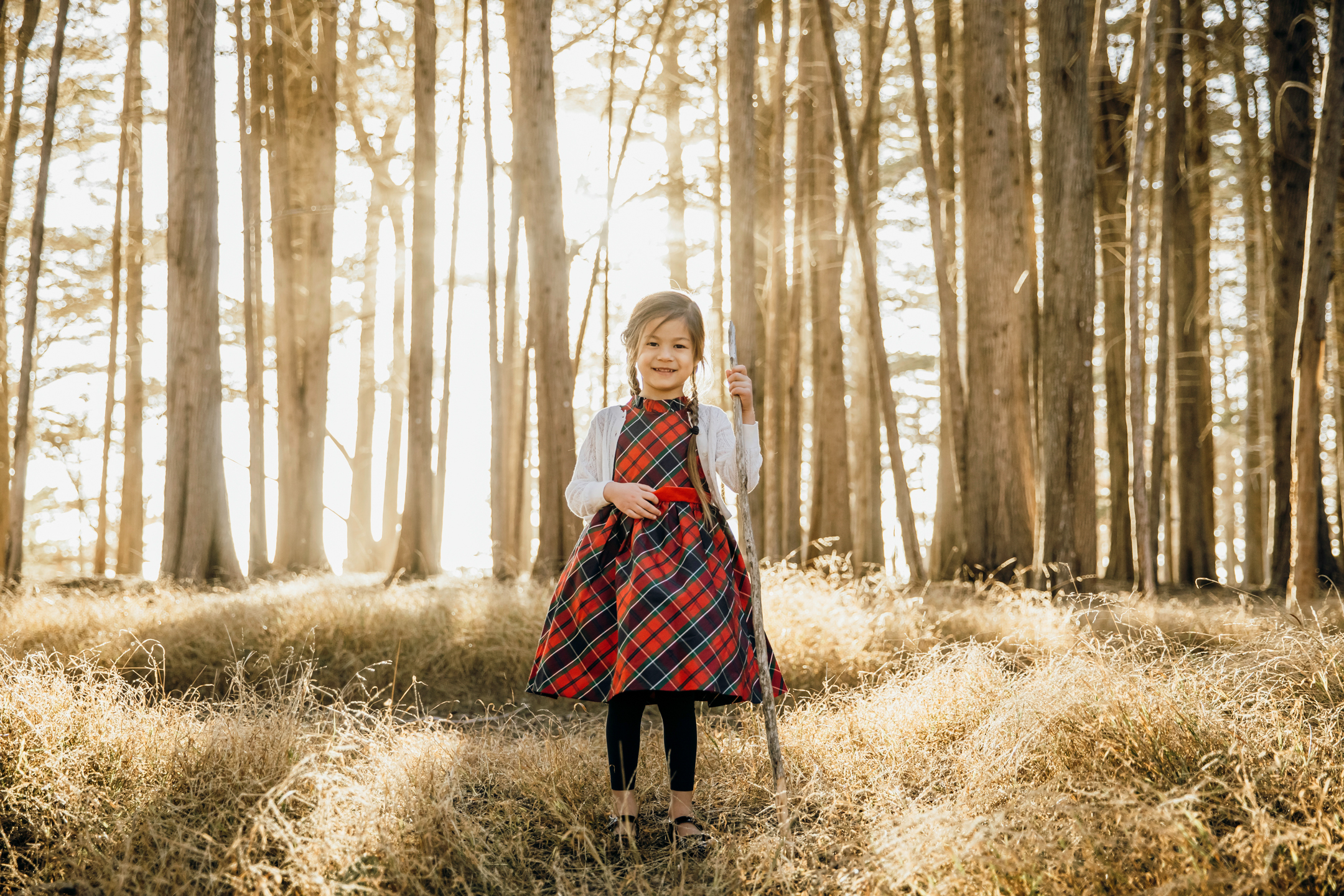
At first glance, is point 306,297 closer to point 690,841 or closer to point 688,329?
point 688,329

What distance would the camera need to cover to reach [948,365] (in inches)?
299

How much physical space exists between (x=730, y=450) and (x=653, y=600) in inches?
22.2

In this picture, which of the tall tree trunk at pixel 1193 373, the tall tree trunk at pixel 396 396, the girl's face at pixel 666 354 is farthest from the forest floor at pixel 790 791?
the tall tree trunk at pixel 396 396

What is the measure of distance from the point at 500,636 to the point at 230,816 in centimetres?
292

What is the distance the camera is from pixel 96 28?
11.4m

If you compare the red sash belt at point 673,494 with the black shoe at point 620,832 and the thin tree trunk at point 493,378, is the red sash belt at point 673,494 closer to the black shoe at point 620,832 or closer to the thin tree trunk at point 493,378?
the black shoe at point 620,832

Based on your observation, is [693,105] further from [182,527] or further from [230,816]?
[230,816]

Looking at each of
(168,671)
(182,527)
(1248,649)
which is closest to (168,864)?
(168,671)

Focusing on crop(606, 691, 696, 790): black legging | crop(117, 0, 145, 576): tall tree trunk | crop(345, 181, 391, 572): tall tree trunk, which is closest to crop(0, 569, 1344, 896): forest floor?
crop(606, 691, 696, 790): black legging

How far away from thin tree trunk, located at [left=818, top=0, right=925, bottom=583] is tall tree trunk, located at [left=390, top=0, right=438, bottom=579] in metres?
4.22

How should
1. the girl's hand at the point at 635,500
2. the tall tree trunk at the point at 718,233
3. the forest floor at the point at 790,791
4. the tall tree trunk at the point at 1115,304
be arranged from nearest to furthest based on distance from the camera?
1. the forest floor at the point at 790,791
2. the girl's hand at the point at 635,500
3. the tall tree trunk at the point at 1115,304
4. the tall tree trunk at the point at 718,233

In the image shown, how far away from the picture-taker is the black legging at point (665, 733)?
2.43 m

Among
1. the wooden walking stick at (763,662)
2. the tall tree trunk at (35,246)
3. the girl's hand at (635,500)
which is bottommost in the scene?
the wooden walking stick at (763,662)

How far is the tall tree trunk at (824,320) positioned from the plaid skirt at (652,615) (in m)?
6.91
